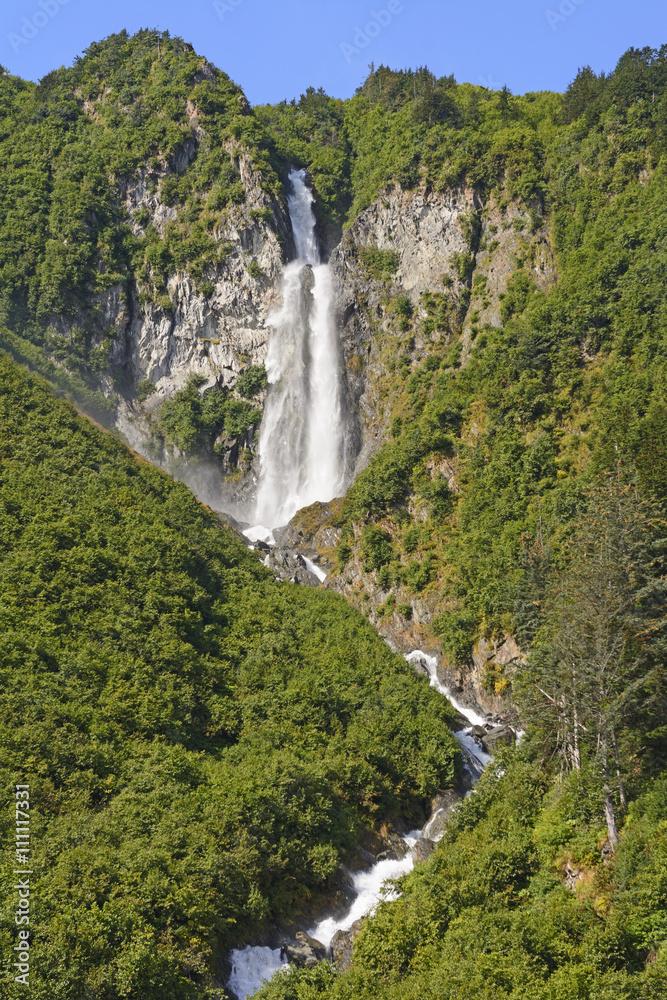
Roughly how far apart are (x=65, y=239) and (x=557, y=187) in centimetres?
5493

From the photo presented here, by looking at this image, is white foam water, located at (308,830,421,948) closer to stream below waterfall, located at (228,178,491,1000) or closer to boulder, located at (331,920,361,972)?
boulder, located at (331,920,361,972)

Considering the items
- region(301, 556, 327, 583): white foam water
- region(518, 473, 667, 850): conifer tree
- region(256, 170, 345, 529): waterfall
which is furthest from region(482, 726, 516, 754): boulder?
region(256, 170, 345, 529): waterfall

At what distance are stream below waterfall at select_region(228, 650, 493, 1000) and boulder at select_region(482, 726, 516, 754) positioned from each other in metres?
0.45

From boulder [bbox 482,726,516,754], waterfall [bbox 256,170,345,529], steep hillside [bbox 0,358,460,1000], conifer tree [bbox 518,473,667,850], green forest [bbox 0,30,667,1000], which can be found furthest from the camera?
waterfall [bbox 256,170,345,529]

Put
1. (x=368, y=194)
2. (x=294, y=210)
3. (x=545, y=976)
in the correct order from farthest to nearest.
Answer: (x=294, y=210) < (x=368, y=194) < (x=545, y=976)

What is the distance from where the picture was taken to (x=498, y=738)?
42875 mm

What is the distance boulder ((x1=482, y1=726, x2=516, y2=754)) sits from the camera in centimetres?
4234

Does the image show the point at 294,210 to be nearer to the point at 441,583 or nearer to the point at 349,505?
the point at 349,505

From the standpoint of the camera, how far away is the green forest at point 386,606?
23.4 m

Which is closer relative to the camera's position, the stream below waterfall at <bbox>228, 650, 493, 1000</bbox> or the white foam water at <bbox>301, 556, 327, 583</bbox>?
the stream below waterfall at <bbox>228, 650, 493, 1000</bbox>

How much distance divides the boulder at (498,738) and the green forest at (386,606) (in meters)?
3.08

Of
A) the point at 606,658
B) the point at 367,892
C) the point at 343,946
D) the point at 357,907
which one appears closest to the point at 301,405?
the point at 367,892

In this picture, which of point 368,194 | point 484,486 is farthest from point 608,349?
point 368,194

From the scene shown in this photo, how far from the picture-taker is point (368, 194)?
279 feet
